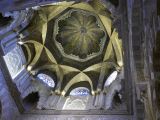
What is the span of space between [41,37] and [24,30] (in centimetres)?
249

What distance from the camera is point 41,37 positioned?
699 inches

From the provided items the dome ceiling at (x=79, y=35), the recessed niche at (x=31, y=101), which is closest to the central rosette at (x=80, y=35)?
the dome ceiling at (x=79, y=35)

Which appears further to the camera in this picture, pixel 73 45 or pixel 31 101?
pixel 73 45

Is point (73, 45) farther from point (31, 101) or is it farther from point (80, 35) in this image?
point (31, 101)

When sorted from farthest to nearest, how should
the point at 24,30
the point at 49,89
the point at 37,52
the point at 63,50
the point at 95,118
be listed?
the point at 63,50 < the point at 37,52 < the point at 49,89 < the point at 24,30 < the point at 95,118

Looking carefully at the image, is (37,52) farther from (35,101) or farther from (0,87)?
(0,87)

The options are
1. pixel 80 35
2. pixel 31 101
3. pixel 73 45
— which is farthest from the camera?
pixel 80 35

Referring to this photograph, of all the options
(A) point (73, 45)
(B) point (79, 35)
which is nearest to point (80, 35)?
(B) point (79, 35)

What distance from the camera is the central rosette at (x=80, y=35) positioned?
1878 centimetres

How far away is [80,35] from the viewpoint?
788 inches

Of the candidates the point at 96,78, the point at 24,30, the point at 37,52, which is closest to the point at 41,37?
the point at 37,52

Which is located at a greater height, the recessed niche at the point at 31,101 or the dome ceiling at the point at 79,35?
the dome ceiling at the point at 79,35

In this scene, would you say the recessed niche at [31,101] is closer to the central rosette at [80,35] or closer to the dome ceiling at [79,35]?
the dome ceiling at [79,35]

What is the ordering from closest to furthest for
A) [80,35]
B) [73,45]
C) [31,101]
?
1. [31,101]
2. [73,45]
3. [80,35]
